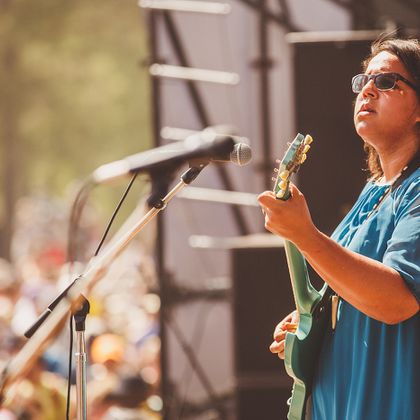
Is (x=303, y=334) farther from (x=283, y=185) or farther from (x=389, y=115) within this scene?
(x=389, y=115)

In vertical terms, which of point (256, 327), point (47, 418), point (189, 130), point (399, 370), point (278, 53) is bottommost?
point (47, 418)

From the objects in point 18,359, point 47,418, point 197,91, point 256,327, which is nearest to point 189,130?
point 197,91

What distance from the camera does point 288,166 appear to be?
2.69 metres

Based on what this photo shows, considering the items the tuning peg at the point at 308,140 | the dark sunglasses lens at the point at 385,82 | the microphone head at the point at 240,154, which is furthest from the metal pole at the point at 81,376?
the dark sunglasses lens at the point at 385,82

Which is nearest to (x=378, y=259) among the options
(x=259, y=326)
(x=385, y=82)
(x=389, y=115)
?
(x=389, y=115)

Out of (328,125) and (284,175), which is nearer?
(284,175)

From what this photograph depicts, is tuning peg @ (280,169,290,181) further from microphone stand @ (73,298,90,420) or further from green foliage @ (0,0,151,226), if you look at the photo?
green foliage @ (0,0,151,226)

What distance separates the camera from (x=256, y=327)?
5660mm

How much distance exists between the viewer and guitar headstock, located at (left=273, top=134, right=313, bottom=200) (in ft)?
8.44

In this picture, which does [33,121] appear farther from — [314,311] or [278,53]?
[314,311]

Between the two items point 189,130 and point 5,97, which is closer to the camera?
point 189,130

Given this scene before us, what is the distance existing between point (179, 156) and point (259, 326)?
3291 millimetres

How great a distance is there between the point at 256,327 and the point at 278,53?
210cm

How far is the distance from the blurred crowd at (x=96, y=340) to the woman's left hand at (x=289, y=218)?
710 mm
